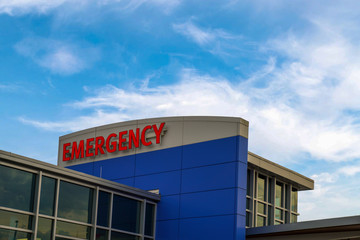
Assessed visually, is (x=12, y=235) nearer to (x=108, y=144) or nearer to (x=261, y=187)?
(x=108, y=144)

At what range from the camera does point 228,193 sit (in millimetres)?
23609

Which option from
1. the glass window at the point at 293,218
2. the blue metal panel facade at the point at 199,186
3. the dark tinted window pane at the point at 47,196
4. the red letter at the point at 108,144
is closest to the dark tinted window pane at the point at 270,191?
the glass window at the point at 293,218

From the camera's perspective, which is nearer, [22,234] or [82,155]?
[22,234]

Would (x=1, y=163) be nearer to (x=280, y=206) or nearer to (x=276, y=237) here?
(x=276, y=237)

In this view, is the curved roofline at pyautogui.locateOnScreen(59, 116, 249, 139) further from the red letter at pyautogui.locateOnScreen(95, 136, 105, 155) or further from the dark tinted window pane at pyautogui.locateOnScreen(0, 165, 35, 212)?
the dark tinted window pane at pyautogui.locateOnScreen(0, 165, 35, 212)

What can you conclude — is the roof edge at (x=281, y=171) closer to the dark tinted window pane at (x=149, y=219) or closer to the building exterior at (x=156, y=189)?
the building exterior at (x=156, y=189)

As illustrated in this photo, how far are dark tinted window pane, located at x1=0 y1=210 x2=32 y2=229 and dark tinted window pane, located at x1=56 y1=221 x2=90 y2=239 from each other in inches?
54.3

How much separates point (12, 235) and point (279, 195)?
14.4 meters

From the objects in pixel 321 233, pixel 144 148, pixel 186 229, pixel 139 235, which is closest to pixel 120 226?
pixel 139 235

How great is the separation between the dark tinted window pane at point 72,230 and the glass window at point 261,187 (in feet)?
29.8

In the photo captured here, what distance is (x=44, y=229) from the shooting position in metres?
20.6

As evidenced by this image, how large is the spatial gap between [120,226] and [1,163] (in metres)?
6.27

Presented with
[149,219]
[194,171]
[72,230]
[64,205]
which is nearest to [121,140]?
[149,219]

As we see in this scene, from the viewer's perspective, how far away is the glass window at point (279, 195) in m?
28.9
